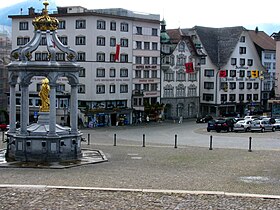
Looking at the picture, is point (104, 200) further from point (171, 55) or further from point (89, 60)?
point (171, 55)

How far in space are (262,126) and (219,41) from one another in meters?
35.3

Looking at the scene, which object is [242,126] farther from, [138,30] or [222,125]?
[138,30]

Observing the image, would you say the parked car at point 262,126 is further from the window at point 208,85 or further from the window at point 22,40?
the window at point 22,40

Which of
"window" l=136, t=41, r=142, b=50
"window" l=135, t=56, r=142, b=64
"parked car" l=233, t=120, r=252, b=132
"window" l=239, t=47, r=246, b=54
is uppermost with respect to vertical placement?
"window" l=239, t=47, r=246, b=54

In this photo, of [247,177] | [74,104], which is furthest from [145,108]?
[247,177]

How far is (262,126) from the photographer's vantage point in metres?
52.5

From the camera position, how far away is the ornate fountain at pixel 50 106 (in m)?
26.5

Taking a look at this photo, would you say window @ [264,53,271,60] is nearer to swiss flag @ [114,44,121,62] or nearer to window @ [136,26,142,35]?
window @ [136,26,142,35]

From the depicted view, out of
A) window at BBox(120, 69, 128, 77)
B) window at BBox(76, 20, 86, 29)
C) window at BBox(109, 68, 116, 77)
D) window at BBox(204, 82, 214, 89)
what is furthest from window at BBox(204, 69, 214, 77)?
window at BBox(76, 20, 86, 29)

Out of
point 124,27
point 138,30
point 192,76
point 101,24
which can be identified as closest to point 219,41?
point 192,76

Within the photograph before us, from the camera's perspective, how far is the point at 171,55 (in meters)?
75.3

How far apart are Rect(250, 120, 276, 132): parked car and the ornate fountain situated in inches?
1100

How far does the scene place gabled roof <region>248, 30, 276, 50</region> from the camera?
93312mm

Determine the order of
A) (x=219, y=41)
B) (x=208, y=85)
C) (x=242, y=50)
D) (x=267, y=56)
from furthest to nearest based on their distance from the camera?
1. (x=267, y=56)
2. (x=219, y=41)
3. (x=242, y=50)
4. (x=208, y=85)
